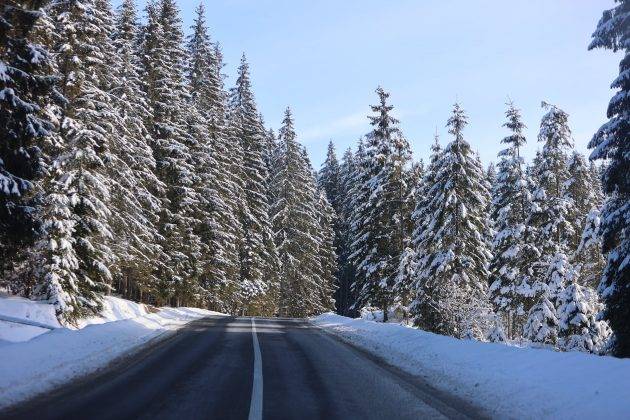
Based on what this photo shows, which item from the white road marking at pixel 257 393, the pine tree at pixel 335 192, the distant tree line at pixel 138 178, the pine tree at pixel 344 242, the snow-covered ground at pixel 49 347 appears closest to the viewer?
the white road marking at pixel 257 393

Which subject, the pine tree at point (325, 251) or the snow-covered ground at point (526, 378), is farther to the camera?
the pine tree at point (325, 251)

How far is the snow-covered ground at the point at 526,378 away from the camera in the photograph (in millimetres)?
7133

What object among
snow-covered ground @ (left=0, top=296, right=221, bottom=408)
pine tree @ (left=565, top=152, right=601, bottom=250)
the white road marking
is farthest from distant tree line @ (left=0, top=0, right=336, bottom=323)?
pine tree @ (left=565, top=152, right=601, bottom=250)

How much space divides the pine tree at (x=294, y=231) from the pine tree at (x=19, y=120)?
40.1 metres

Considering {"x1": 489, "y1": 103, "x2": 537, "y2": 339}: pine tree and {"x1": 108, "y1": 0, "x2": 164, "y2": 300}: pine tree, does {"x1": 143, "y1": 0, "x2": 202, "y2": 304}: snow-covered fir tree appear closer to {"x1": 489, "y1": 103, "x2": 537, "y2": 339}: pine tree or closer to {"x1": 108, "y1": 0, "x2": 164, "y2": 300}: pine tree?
{"x1": 108, "y1": 0, "x2": 164, "y2": 300}: pine tree

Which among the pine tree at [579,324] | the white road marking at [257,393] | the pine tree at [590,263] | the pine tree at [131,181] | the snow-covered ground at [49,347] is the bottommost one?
the white road marking at [257,393]

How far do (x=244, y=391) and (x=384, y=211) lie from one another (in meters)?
26.2

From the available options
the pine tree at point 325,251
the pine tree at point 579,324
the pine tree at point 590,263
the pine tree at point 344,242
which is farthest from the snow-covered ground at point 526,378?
the pine tree at point 344,242

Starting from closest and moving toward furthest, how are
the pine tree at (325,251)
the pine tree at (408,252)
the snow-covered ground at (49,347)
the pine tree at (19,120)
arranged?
1. the snow-covered ground at (49,347)
2. the pine tree at (19,120)
3. the pine tree at (408,252)
4. the pine tree at (325,251)

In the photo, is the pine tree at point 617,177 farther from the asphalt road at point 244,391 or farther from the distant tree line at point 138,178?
the distant tree line at point 138,178

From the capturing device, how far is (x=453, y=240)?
28.7 m

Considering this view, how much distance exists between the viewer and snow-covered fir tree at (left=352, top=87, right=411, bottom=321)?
113ft

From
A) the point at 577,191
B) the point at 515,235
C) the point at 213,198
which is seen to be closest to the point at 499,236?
the point at 515,235

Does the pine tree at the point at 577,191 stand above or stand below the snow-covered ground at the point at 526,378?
above
